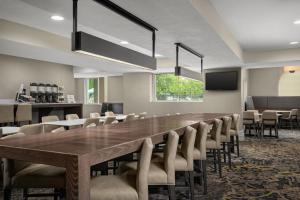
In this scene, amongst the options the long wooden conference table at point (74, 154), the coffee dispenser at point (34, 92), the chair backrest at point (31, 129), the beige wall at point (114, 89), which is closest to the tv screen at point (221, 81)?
the beige wall at point (114, 89)

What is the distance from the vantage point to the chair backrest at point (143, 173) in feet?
7.13

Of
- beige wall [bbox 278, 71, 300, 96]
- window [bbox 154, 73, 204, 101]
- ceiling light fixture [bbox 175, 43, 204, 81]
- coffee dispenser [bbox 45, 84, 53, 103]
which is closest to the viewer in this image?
ceiling light fixture [bbox 175, 43, 204, 81]

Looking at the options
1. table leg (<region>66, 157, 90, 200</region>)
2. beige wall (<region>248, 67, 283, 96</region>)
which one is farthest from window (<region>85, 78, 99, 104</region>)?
table leg (<region>66, 157, 90, 200</region>)

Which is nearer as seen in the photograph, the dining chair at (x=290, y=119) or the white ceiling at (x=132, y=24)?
the white ceiling at (x=132, y=24)

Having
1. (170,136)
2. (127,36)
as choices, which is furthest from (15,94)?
(170,136)

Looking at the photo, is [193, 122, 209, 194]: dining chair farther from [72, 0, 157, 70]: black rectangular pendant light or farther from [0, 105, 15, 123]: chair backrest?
[0, 105, 15, 123]: chair backrest

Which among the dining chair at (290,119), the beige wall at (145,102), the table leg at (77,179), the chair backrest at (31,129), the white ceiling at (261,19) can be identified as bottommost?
the dining chair at (290,119)

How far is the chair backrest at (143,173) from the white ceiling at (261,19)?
3.03m

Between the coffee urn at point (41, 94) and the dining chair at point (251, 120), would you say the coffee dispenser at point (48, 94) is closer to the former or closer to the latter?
the coffee urn at point (41, 94)

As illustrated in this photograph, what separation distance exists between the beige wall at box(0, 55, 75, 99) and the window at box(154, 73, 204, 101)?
3.80 meters

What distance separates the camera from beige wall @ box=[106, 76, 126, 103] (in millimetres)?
14055

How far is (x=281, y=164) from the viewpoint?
5.26m

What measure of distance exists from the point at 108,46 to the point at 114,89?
10.8 m

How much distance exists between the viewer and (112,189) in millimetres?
2117
